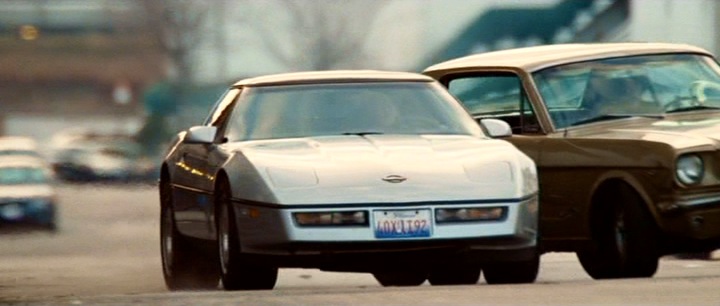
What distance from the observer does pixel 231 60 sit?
807 inches

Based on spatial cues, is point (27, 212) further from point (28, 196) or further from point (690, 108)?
point (690, 108)

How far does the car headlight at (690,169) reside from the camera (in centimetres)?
1270

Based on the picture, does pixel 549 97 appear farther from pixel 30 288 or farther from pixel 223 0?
pixel 223 0

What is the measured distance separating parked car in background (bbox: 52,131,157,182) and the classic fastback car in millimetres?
5843

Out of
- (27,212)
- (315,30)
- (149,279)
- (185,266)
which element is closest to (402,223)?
(185,266)

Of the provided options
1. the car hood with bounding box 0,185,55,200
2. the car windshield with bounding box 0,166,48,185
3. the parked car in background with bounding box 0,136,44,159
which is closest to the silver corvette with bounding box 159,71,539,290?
the parked car in background with bounding box 0,136,44,159

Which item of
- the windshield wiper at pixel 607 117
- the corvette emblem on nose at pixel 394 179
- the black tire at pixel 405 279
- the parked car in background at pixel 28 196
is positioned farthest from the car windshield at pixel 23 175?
the corvette emblem on nose at pixel 394 179

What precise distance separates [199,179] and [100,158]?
7.95 meters

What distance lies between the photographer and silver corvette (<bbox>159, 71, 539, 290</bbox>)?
460 inches

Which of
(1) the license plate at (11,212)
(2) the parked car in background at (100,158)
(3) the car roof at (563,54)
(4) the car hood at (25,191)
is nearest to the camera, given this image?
(3) the car roof at (563,54)

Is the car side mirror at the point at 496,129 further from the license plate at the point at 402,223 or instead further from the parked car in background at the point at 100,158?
the parked car in background at the point at 100,158

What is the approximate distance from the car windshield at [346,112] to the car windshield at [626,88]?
1063mm

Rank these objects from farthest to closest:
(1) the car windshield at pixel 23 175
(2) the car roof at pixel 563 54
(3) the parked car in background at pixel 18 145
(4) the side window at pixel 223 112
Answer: (1) the car windshield at pixel 23 175
(3) the parked car in background at pixel 18 145
(2) the car roof at pixel 563 54
(4) the side window at pixel 223 112

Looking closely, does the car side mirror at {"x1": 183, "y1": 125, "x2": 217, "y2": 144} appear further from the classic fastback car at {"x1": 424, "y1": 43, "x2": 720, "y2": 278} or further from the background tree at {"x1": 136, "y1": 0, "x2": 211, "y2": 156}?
the background tree at {"x1": 136, "y1": 0, "x2": 211, "y2": 156}
